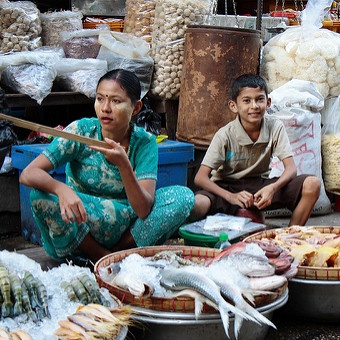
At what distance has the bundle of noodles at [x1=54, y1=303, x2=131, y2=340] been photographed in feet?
6.95

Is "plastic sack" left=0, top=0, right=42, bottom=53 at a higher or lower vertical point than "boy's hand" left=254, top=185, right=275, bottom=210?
higher

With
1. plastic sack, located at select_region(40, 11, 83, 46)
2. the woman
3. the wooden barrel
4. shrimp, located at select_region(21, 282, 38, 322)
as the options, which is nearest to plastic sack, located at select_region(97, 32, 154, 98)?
the wooden barrel

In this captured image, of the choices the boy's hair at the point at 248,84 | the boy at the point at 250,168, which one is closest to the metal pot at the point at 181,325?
the boy at the point at 250,168

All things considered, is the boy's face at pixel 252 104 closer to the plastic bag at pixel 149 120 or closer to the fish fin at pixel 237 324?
the plastic bag at pixel 149 120

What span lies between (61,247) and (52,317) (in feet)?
3.62

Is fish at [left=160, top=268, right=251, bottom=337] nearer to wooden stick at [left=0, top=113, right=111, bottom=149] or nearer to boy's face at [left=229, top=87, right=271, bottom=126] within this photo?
wooden stick at [left=0, top=113, right=111, bottom=149]

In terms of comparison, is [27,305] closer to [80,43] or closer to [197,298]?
[197,298]

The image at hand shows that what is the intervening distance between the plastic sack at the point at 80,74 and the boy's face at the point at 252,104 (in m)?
1.44

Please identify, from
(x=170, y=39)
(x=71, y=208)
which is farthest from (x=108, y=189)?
(x=170, y=39)

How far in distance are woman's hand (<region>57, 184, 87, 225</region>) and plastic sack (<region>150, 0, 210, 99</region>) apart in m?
2.79

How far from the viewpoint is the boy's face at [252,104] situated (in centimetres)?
432

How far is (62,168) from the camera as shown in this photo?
4.15 meters

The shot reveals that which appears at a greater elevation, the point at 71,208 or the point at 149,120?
the point at 149,120

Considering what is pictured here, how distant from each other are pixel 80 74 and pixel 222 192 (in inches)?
Answer: 69.8
